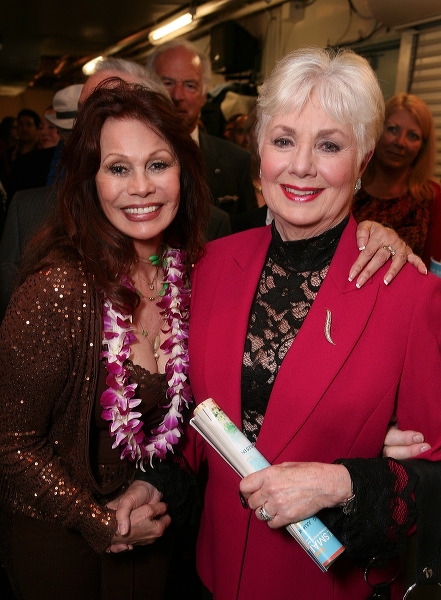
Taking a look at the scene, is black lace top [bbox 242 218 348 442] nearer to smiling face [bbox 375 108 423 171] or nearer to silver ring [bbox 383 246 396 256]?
silver ring [bbox 383 246 396 256]

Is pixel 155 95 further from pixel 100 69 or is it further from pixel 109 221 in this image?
pixel 100 69

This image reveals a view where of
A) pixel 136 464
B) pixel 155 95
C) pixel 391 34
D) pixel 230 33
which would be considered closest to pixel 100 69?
pixel 155 95

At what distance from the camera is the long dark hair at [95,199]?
5.19 ft

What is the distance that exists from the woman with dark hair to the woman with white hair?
0.52ft

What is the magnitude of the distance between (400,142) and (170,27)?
4.48 m

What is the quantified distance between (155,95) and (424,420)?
107 cm

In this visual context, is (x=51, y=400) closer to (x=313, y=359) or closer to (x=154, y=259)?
(x=154, y=259)

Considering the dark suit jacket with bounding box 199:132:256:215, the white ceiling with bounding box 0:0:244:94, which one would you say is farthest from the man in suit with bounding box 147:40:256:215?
the white ceiling with bounding box 0:0:244:94

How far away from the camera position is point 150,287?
179 cm

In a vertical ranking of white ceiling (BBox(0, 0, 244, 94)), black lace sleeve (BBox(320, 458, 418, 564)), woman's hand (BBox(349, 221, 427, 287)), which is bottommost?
black lace sleeve (BBox(320, 458, 418, 564))

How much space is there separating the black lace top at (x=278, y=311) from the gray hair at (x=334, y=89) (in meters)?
0.25

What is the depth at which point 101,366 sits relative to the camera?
1570 mm

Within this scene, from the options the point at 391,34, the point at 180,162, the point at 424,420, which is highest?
the point at 391,34

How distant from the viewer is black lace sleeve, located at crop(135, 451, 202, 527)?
1.68 meters
